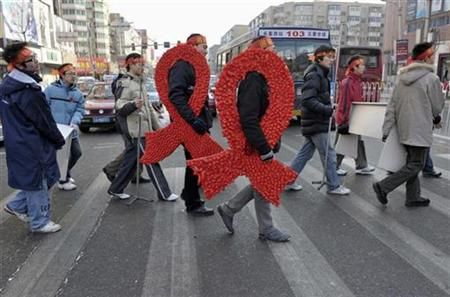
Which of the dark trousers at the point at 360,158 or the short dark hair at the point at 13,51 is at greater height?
the short dark hair at the point at 13,51

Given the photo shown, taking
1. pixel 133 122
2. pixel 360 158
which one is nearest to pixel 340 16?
pixel 360 158

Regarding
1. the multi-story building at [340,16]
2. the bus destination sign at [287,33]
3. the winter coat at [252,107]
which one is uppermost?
the multi-story building at [340,16]

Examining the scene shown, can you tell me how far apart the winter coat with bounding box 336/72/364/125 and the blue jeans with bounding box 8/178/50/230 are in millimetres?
4377

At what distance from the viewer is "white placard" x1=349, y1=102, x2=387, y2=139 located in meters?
6.11

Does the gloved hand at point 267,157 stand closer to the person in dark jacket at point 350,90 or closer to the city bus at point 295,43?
the person in dark jacket at point 350,90

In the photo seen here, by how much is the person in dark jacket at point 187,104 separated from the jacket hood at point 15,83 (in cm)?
145

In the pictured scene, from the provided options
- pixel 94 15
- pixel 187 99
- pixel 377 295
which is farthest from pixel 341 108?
pixel 94 15

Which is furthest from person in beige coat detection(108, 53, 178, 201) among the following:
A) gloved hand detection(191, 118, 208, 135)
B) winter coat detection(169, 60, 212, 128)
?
gloved hand detection(191, 118, 208, 135)

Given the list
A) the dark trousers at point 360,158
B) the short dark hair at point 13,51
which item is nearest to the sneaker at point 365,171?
the dark trousers at point 360,158

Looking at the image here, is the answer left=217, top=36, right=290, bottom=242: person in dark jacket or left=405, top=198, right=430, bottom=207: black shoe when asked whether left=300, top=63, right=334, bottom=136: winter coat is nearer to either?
left=405, top=198, right=430, bottom=207: black shoe

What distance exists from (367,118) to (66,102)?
4511 mm

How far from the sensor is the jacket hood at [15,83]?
4.17m

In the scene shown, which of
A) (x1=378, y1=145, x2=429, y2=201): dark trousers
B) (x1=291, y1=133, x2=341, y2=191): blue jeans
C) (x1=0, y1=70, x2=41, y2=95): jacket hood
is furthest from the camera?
(x1=291, y1=133, x2=341, y2=191): blue jeans

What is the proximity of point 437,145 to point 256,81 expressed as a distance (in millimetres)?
7644
